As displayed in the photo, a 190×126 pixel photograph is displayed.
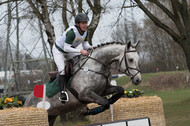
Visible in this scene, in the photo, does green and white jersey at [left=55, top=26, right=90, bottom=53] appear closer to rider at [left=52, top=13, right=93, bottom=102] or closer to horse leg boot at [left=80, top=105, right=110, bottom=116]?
rider at [left=52, top=13, right=93, bottom=102]

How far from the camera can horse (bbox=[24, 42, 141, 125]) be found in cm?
469

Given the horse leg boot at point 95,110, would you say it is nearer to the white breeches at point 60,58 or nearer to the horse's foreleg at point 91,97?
the horse's foreleg at point 91,97

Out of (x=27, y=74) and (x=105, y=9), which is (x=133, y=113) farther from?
(x=27, y=74)

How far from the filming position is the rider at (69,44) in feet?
16.0

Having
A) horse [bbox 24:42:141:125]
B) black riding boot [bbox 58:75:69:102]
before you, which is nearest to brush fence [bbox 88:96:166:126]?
horse [bbox 24:42:141:125]

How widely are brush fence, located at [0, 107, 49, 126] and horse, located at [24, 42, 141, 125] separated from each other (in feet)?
1.77

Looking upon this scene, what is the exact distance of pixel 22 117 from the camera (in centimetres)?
466

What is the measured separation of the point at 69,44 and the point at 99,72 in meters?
0.75

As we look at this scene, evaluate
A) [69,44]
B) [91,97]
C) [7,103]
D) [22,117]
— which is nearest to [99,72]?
[91,97]

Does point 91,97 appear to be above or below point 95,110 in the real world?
above

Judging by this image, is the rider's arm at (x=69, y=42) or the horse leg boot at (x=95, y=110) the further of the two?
the rider's arm at (x=69, y=42)

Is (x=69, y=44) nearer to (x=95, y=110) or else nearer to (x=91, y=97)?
(x=91, y=97)

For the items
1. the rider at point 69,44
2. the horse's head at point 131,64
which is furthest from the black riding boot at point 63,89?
the horse's head at point 131,64

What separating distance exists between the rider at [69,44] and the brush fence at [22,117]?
52cm
